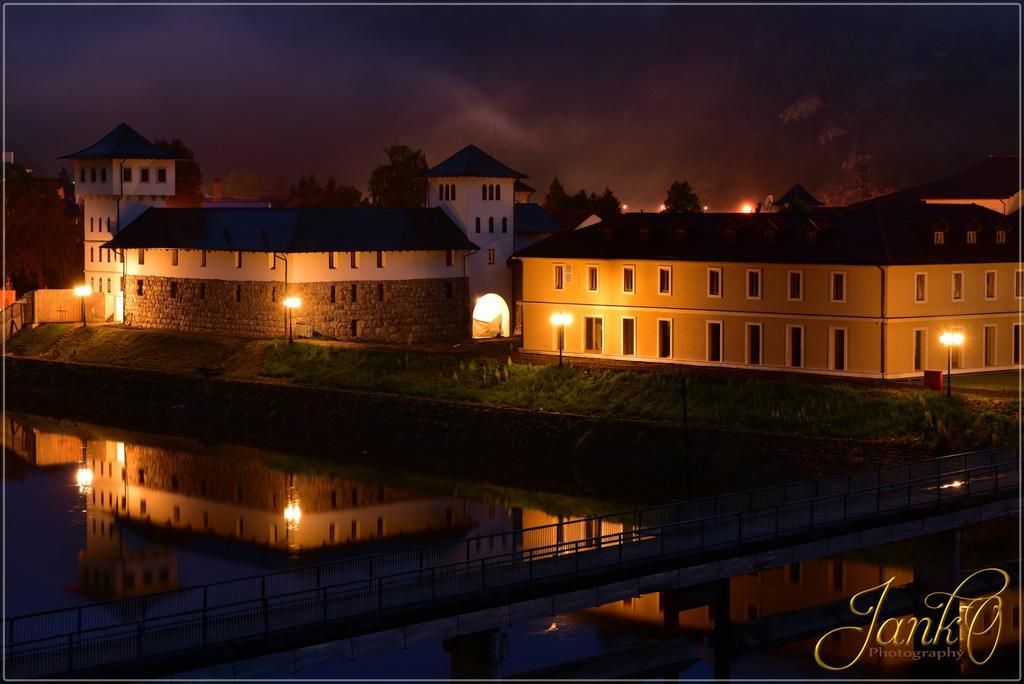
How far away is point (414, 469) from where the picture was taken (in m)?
52.0

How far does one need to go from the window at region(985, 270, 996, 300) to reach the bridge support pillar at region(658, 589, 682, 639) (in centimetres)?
2710

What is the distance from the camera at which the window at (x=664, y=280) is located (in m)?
57.8

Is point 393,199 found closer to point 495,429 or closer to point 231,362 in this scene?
point 231,362

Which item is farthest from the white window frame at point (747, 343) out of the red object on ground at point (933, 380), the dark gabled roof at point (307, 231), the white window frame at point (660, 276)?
the dark gabled roof at point (307, 231)

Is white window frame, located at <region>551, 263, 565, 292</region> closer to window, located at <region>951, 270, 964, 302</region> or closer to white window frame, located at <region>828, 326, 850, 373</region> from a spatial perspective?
white window frame, located at <region>828, 326, 850, 373</region>

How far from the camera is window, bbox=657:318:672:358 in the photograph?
57781mm

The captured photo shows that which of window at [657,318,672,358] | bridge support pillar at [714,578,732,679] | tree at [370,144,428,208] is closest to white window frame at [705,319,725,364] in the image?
window at [657,318,672,358]

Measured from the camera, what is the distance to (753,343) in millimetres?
55250

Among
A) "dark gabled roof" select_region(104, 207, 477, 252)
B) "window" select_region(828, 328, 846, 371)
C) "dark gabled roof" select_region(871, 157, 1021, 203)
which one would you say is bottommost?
"window" select_region(828, 328, 846, 371)

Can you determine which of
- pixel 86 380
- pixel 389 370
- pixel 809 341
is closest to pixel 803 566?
pixel 809 341

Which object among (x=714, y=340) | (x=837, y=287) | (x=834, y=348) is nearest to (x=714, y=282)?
(x=714, y=340)

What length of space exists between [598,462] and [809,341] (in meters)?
9.56

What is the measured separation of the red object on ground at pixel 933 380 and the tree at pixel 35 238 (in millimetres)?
60905

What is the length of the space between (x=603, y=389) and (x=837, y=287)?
914 cm
